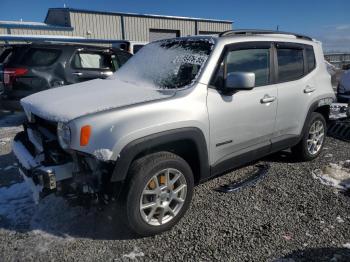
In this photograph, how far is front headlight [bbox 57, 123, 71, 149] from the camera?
9.19 feet

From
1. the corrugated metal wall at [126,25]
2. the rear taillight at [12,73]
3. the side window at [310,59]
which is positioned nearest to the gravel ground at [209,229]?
the side window at [310,59]

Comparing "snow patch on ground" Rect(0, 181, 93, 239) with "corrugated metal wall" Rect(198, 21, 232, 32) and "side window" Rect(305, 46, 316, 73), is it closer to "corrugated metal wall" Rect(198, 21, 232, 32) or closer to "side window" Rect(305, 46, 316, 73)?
"side window" Rect(305, 46, 316, 73)

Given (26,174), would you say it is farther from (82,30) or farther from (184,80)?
(82,30)

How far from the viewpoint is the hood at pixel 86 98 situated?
2.99 m

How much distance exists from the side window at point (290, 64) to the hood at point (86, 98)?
166 centimetres

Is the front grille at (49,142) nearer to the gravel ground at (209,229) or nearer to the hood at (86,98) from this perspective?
the hood at (86,98)

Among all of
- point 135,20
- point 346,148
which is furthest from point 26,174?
point 135,20

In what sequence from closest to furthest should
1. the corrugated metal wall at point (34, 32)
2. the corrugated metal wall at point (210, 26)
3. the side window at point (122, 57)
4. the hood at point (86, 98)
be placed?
the hood at point (86, 98) < the side window at point (122, 57) < the corrugated metal wall at point (34, 32) < the corrugated metal wall at point (210, 26)

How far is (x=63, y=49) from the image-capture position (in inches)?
296

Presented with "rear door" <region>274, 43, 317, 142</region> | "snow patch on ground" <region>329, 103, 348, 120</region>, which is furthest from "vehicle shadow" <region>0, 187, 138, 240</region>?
"snow patch on ground" <region>329, 103, 348, 120</region>

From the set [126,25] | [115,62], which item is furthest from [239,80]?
[126,25]

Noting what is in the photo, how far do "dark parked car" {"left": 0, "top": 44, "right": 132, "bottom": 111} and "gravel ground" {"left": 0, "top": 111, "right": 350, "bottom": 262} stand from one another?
10.6 feet

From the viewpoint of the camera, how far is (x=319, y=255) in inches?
113

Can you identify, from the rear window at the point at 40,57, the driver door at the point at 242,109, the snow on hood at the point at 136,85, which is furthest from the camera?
the rear window at the point at 40,57
